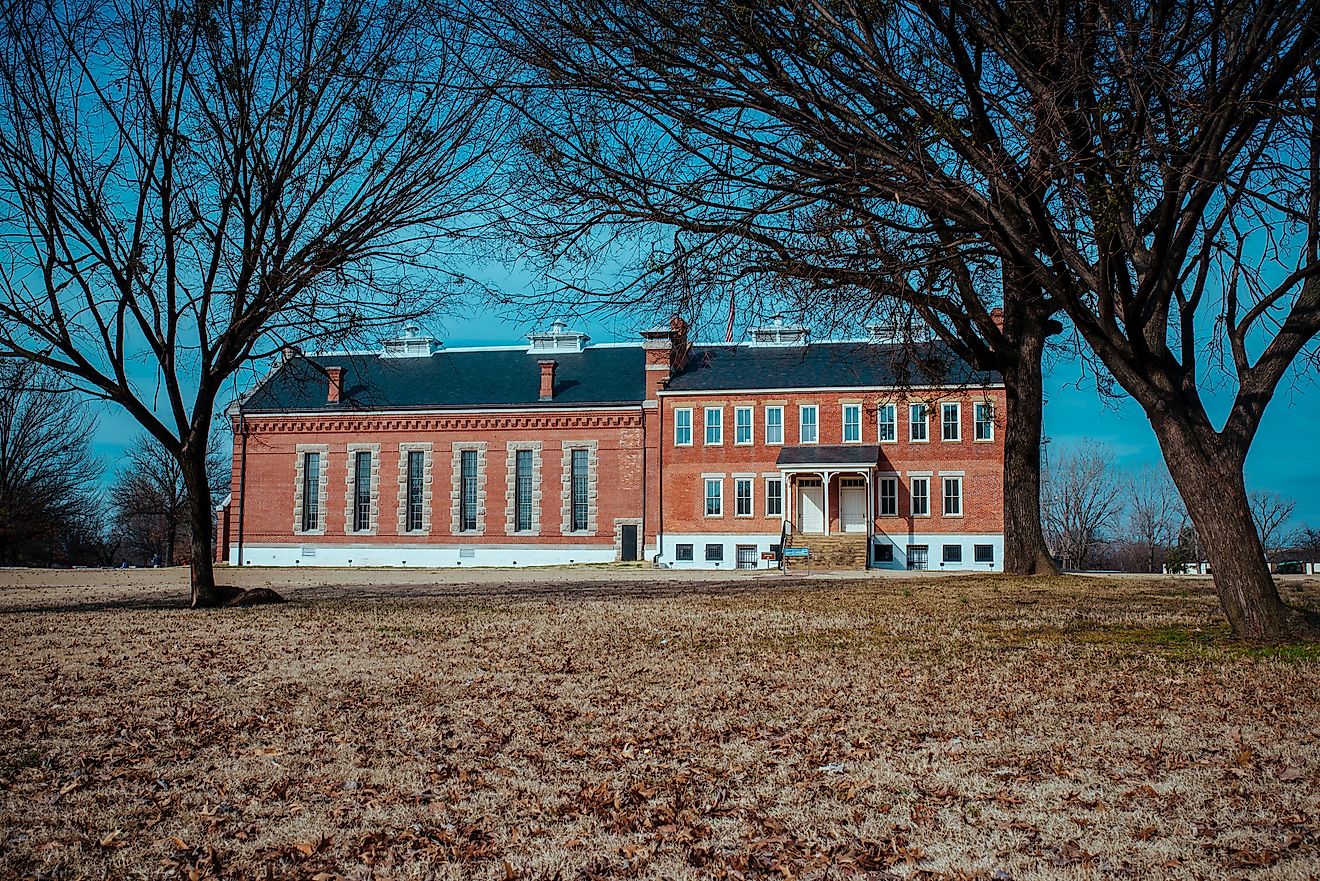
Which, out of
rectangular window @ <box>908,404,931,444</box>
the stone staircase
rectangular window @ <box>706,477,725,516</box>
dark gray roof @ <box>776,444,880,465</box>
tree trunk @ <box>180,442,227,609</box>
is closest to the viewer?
tree trunk @ <box>180,442,227,609</box>

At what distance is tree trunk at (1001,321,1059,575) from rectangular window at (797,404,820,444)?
22.5 m

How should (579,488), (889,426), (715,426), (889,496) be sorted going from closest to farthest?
(889,496) → (889,426) → (715,426) → (579,488)

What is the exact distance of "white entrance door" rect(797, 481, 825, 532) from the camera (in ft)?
135

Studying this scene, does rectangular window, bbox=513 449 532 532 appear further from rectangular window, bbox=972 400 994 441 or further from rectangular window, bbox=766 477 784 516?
rectangular window, bbox=972 400 994 441

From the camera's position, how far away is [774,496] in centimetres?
4150

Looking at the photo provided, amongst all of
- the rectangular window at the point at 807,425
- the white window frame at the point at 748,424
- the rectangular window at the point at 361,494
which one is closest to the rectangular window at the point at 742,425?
the white window frame at the point at 748,424

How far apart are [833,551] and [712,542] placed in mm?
5626

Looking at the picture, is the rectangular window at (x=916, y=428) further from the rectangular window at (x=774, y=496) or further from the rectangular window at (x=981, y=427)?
the rectangular window at (x=774, y=496)

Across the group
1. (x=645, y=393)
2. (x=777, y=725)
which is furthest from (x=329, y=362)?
(x=777, y=725)

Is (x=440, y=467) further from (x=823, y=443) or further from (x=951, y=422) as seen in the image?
(x=951, y=422)

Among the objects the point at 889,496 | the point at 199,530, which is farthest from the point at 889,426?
the point at 199,530

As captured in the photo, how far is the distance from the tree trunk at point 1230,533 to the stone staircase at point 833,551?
27942 mm

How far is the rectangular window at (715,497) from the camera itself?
137 feet

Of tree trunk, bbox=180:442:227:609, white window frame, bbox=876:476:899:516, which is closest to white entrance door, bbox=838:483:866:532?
white window frame, bbox=876:476:899:516
